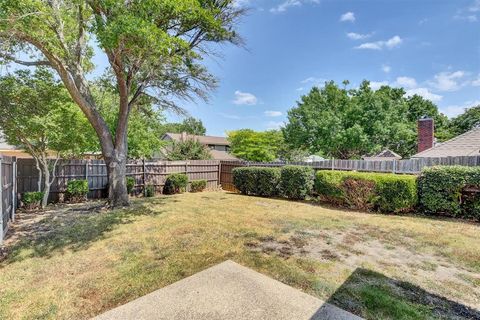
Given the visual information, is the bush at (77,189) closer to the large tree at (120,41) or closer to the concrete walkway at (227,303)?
the large tree at (120,41)

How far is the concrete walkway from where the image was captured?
2537 millimetres

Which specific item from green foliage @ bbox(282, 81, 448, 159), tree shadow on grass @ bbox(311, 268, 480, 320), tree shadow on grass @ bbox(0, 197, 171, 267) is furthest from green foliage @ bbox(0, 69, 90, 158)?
green foliage @ bbox(282, 81, 448, 159)

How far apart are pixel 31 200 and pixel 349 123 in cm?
2352

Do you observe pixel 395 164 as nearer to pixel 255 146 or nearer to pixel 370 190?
pixel 370 190

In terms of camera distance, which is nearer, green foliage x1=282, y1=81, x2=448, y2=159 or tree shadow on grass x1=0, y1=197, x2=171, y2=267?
tree shadow on grass x1=0, y1=197, x2=171, y2=267

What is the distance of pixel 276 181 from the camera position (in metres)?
10.9

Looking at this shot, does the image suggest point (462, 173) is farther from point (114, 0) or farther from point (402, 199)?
point (114, 0)

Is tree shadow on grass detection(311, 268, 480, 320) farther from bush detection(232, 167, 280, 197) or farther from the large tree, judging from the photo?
bush detection(232, 167, 280, 197)

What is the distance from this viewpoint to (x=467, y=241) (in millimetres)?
5012

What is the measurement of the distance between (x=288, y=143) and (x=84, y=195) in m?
21.9

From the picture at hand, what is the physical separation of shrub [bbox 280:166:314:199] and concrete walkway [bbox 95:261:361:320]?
23.0 feet

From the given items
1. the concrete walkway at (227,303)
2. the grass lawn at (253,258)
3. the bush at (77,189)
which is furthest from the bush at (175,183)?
the concrete walkway at (227,303)

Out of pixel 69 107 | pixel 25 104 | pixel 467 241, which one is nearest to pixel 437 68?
pixel 467 241

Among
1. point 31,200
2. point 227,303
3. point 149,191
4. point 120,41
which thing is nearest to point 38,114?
point 31,200
